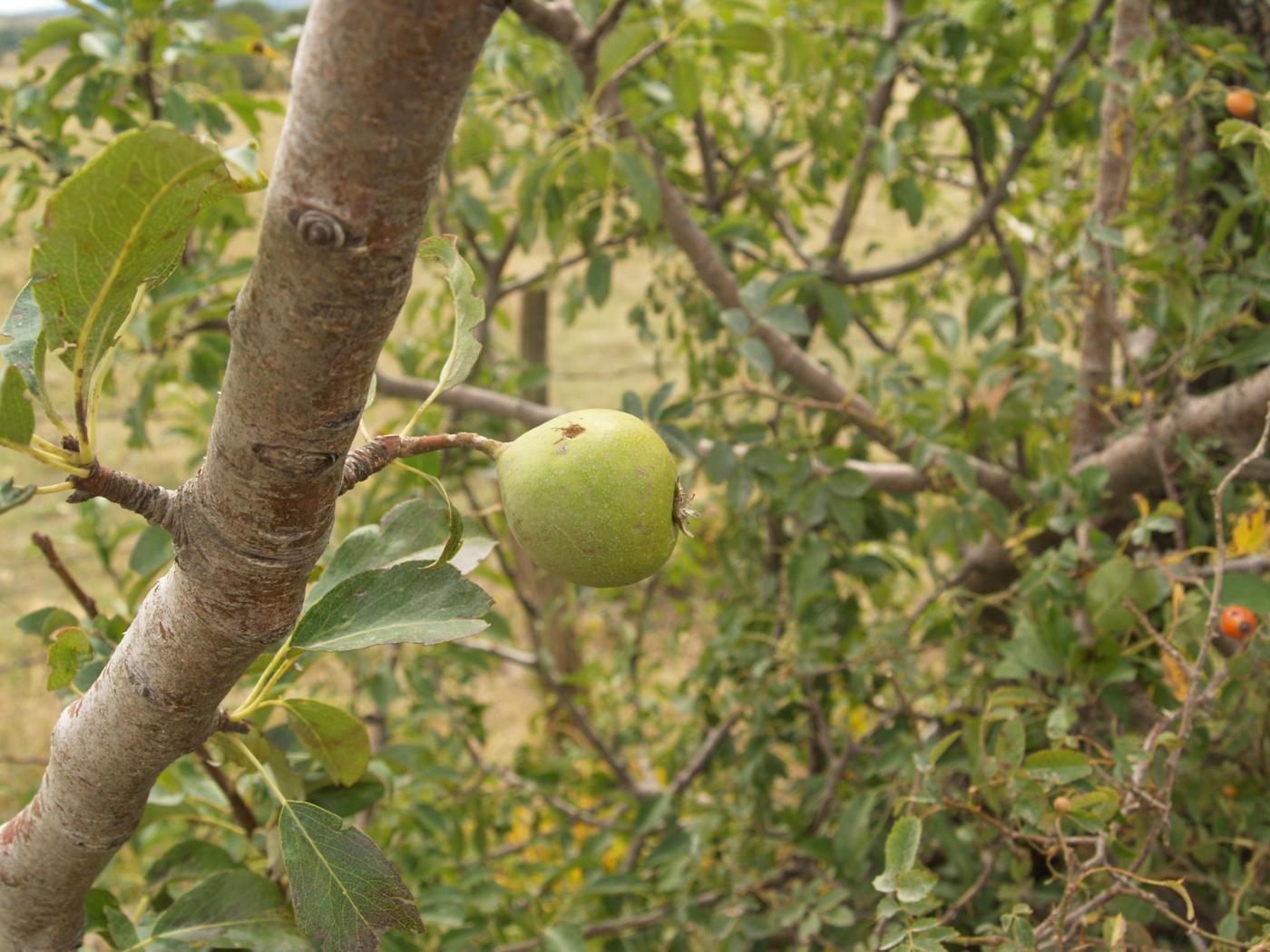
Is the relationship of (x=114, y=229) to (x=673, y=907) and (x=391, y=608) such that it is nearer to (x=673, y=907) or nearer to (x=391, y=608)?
(x=391, y=608)

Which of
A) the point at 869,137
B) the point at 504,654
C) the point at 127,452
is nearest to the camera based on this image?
the point at 869,137

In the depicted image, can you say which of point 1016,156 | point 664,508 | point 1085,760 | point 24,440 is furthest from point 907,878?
point 1016,156

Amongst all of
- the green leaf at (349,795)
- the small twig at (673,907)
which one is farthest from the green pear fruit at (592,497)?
the small twig at (673,907)

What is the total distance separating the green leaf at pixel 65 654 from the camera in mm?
672

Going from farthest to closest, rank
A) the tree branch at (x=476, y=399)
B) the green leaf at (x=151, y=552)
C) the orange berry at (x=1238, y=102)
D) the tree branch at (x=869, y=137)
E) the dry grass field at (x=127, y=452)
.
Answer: the dry grass field at (x=127, y=452)
the tree branch at (x=869, y=137)
the tree branch at (x=476, y=399)
the orange berry at (x=1238, y=102)
the green leaf at (x=151, y=552)

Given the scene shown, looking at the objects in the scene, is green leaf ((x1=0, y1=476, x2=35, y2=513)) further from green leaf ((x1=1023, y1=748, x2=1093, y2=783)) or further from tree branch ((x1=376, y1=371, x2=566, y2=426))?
tree branch ((x1=376, y1=371, x2=566, y2=426))

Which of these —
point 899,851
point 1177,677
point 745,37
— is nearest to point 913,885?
point 899,851

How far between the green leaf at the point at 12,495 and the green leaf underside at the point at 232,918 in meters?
0.39

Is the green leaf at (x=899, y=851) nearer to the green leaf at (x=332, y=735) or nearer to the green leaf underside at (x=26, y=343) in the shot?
the green leaf at (x=332, y=735)

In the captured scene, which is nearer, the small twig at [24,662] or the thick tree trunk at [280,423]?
the thick tree trunk at [280,423]

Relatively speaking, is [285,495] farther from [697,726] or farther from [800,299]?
[697,726]

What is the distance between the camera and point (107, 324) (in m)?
0.50

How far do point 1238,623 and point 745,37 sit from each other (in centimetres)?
101

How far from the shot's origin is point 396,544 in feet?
2.33
